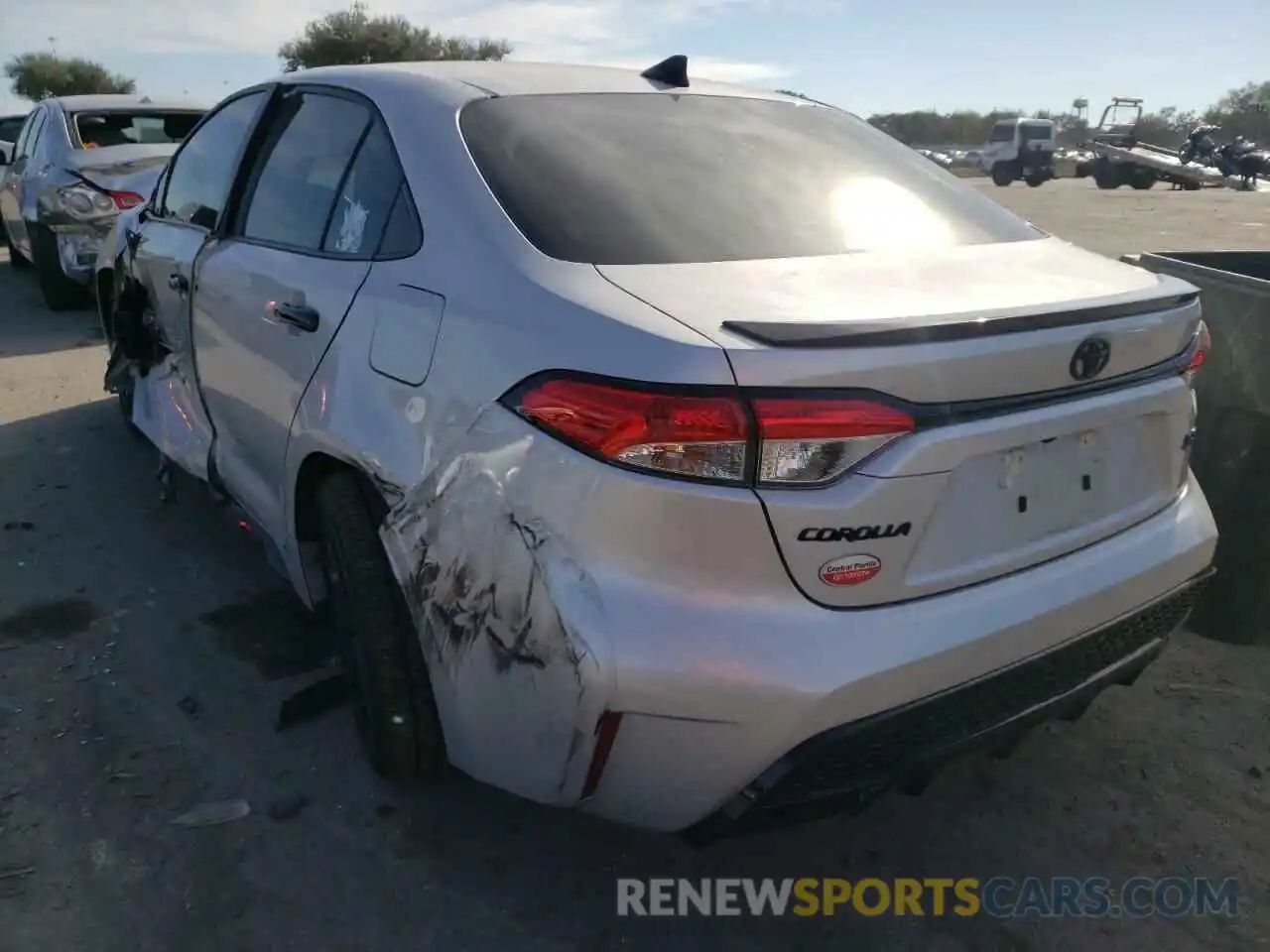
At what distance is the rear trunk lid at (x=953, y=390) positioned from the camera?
65.7 inches

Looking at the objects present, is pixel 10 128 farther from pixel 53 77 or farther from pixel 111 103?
pixel 53 77

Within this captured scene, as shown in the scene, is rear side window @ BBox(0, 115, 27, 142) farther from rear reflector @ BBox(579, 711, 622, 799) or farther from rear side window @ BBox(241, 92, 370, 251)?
rear reflector @ BBox(579, 711, 622, 799)

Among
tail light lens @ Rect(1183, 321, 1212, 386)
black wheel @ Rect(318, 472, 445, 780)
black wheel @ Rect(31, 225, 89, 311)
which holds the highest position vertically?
tail light lens @ Rect(1183, 321, 1212, 386)

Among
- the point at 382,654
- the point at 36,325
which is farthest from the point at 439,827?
the point at 36,325

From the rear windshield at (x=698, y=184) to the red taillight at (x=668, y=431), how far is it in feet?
1.43

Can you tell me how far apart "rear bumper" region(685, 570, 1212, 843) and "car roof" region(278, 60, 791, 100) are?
1705 millimetres

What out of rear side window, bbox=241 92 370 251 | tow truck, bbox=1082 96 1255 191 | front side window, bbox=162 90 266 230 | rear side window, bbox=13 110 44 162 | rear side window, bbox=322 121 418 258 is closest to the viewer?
rear side window, bbox=322 121 418 258

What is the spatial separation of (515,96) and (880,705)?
167cm

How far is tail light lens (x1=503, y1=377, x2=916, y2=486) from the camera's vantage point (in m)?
1.63

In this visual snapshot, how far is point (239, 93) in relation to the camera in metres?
3.58

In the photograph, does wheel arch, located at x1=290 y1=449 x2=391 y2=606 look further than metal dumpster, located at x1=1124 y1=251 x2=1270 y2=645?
No

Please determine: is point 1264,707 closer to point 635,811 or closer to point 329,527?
point 635,811

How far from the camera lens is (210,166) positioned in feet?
11.9

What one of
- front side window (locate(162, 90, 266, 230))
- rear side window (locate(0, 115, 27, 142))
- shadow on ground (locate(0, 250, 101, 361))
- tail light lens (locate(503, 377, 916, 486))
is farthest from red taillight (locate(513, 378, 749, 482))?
rear side window (locate(0, 115, 27, 142))
